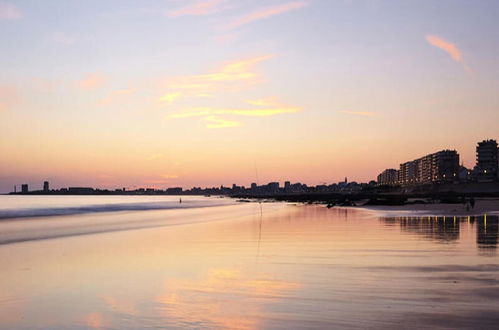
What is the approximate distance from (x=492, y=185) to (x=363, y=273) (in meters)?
176

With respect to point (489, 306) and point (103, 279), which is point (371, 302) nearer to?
point (489, 306)

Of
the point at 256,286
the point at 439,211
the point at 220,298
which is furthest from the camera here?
the point at 439,211

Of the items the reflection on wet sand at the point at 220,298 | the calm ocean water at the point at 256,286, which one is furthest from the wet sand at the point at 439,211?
the reflection on wet sand at the point at 220,298

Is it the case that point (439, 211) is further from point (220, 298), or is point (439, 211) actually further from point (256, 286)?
point (220, 298)

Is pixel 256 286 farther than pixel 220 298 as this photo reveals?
Yes

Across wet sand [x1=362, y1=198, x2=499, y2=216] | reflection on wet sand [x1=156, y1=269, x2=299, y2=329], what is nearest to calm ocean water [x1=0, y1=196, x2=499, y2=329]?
reflection on wet sand [x1=156, y1=269, x2=299, y2=329]

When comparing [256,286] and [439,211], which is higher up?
[256,286]

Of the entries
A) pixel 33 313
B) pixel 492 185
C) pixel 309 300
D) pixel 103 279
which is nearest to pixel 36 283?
pixel 103 279

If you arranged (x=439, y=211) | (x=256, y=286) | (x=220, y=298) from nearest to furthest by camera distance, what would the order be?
(x=220, y=298), (x=256, y=286), (x=439, y=211)

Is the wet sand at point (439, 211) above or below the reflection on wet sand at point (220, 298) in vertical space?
below

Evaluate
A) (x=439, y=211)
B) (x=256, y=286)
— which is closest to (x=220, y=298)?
(x=256, y=286)

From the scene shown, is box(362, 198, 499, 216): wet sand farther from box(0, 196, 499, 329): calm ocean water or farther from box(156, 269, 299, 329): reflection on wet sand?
box(156, 269, 299, 329): reflection on wet sand

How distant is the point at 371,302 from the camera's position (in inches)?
408

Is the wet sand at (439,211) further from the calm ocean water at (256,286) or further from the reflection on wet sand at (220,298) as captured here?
the reflection on wet sand at (220,298)
